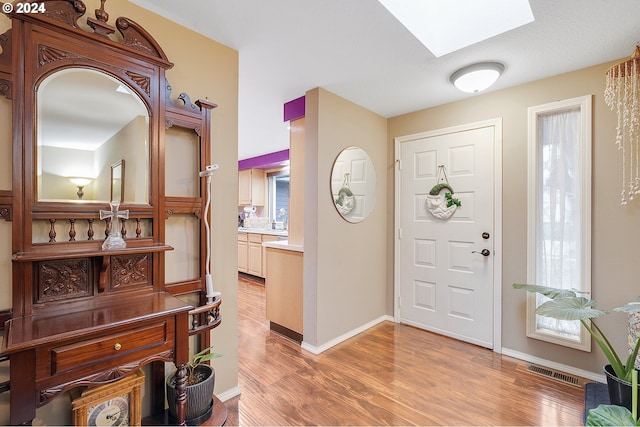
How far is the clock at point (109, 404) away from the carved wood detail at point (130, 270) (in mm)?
435

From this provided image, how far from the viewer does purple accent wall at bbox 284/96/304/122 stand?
2674mm

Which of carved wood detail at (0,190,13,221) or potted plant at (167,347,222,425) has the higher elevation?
carved wood detail at (0,190,13,221)

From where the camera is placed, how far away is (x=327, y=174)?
258 cm

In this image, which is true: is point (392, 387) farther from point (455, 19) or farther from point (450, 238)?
point (455, 19)

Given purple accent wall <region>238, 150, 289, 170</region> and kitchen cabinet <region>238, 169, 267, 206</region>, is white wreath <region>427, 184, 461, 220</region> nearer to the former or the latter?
purple accent wall <region>238, 150, 289, 170</region>

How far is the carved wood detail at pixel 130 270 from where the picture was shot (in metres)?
1.40

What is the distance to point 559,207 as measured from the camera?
2270mm

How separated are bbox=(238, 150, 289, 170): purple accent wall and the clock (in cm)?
407

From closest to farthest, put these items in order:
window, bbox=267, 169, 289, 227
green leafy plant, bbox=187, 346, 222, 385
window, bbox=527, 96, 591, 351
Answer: green leafy plant, bbox=187, 346, 222, 385 < window, bbox=527, 96, 591, 351 < window, bbox=267, 169, 289, 227

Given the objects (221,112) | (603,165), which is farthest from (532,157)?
(221,112)

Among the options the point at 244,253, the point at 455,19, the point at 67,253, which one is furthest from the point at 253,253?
the point at 455,19

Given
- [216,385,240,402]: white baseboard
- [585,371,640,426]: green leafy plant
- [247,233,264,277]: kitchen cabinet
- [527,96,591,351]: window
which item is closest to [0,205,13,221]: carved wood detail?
[216,385,240,402]: white baseboard

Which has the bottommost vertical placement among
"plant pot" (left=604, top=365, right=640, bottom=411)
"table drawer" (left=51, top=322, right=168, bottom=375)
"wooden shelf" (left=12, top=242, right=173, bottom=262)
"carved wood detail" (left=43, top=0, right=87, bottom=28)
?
"plant pot" (left=604, top=365, right=640, bottom=411)

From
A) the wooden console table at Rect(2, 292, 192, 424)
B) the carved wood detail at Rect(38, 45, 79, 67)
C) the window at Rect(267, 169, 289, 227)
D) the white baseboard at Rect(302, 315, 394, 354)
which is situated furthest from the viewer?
the window at Rect(267, 169, 289, 227)
